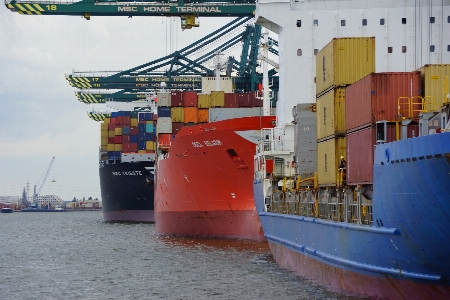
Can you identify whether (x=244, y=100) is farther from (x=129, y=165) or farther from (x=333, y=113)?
(x=333, y=113)

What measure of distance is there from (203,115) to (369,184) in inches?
1149

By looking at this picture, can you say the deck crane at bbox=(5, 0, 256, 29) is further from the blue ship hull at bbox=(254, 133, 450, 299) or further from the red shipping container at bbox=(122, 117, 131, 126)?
the blue ship hull at bbox=(254, 133, 450, 299)

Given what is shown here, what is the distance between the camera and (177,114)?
157 feet

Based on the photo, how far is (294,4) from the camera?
35031mm

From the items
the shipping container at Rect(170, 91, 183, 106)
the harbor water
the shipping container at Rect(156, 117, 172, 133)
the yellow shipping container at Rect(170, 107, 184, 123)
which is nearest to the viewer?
the harbor water

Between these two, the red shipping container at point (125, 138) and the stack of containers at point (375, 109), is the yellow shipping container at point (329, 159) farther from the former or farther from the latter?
the red shipping container at point (125, 138)

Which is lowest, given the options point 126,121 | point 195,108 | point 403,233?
point 403,233

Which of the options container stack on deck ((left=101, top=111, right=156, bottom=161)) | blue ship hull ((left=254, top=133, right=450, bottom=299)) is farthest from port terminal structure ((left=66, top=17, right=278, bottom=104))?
blue ship hull ((left=254, top=133, right=450, bottom=299))

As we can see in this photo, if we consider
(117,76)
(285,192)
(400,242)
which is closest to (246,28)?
(117,76)

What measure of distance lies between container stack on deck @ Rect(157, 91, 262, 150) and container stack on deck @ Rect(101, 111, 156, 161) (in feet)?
66.7

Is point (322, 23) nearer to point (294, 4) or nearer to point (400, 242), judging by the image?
point (294, 4)

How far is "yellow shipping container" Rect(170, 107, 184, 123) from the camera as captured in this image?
47656 millimetres

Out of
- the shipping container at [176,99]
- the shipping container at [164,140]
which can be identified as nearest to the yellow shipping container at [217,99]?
the shipping container at [176,99]

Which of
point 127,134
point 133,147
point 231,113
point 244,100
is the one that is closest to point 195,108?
point 231,113
